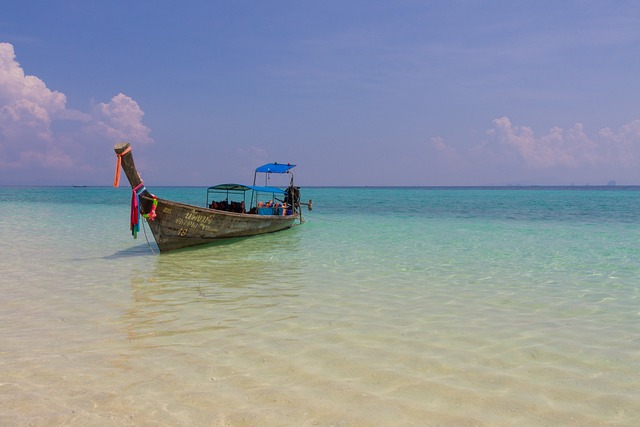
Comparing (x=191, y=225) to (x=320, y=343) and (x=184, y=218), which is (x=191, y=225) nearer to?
(x=184, y=218)

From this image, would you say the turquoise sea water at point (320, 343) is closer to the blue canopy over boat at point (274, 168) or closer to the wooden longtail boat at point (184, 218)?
the wooden longtail boat at point (184, 218)

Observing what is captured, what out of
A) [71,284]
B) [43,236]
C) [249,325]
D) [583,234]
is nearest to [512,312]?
[249,325]

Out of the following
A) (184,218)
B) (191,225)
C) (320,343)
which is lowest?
(320,343)

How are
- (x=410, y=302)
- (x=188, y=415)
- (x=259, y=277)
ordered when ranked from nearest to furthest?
(x=188, y=415)
(x=410, y=302)
(x=259, y=277)

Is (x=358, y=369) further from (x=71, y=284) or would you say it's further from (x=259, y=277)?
(x=71, y=284)

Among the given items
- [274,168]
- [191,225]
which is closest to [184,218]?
[191,225]

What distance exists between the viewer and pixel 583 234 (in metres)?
18.6

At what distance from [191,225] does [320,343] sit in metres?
9.57

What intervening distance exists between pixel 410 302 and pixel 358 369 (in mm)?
3045

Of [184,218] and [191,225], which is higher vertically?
[184,218]

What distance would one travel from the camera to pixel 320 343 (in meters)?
5.18

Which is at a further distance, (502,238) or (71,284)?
(502,238)

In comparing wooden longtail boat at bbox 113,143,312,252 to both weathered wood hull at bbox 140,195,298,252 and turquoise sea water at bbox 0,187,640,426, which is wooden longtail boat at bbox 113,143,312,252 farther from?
turquoise sea water at bbox 0,187,640,426

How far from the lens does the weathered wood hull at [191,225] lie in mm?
13094
